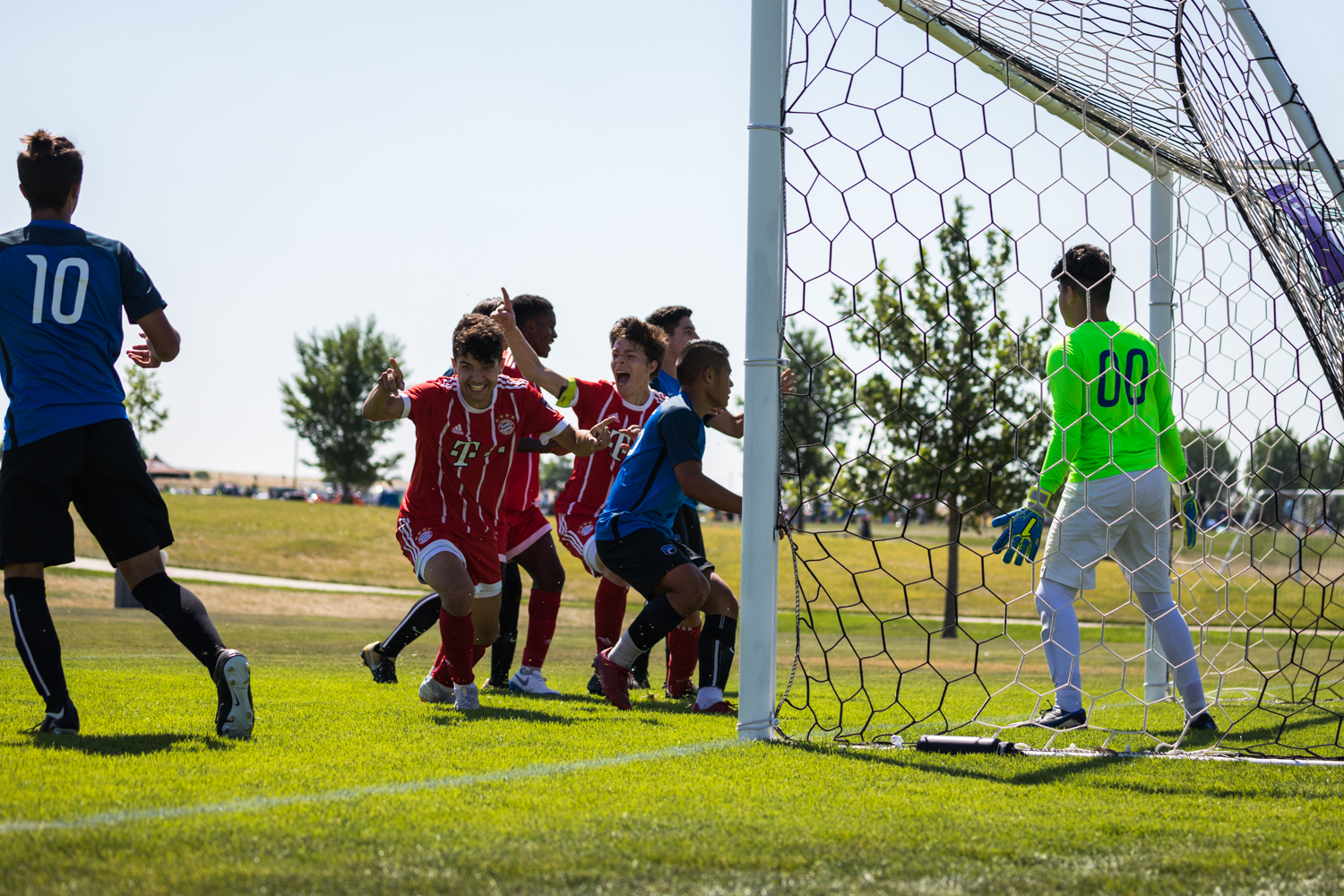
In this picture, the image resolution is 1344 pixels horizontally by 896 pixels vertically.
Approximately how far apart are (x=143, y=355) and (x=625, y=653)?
2.35 meters

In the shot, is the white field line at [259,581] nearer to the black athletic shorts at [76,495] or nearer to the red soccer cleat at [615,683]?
the red soccer cleat at [615,683]

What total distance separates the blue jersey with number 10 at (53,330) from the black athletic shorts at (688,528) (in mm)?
3005

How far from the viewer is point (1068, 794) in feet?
11.0

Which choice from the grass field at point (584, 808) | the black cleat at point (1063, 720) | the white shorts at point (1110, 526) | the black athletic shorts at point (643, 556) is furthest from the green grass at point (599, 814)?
the white shorts at point (1110, 526)

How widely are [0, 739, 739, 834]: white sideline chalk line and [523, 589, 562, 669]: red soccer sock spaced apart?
7.74 ft

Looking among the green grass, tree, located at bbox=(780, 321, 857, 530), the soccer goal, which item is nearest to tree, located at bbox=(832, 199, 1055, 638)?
tree, located at bbox=(780, 321, 857, 530)

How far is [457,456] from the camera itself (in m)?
5.46

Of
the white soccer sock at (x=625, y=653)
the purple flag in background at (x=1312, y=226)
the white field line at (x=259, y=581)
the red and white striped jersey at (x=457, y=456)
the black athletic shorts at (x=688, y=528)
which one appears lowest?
the white field line at (x=259, y=581)

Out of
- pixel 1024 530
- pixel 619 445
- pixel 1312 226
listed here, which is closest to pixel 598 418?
pixel 619 445

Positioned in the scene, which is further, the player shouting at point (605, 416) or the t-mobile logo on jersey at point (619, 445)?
the t-mobile logo on jersey at point (619, 445)

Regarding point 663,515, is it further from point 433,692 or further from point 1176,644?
point 1176,644

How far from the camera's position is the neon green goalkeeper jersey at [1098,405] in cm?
524

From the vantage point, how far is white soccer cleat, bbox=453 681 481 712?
5012 millimetres

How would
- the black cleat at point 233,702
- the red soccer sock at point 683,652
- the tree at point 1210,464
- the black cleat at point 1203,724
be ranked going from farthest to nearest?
the red soccer sock at point 683,652, the tree at point 1210,464, the black cleat at point 1203,724, the black cleat at point 233,702
